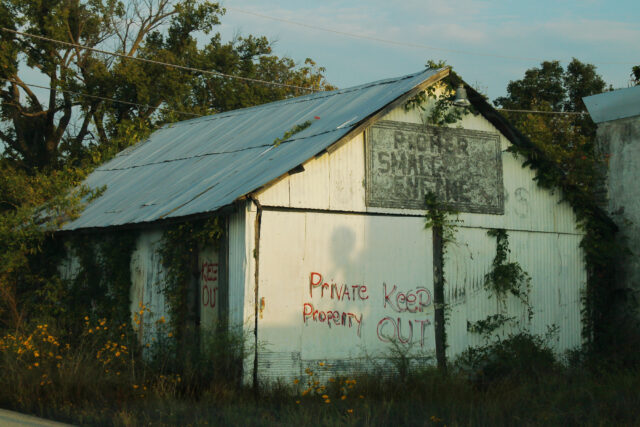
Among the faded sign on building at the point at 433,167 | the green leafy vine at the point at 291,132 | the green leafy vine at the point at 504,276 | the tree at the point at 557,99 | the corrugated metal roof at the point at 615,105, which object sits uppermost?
the tree at the point at 557,99

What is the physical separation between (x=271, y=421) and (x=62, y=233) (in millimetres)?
9058

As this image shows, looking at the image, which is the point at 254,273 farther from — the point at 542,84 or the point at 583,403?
the point at 542,84

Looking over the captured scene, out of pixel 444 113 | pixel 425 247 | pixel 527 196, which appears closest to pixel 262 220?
pixel 425 247

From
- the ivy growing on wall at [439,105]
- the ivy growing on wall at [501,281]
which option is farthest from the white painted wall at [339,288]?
the ivy growing on wall at [439,105]

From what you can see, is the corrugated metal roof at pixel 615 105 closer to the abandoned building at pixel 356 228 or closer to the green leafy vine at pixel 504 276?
the abandoned building at pixel 356 228

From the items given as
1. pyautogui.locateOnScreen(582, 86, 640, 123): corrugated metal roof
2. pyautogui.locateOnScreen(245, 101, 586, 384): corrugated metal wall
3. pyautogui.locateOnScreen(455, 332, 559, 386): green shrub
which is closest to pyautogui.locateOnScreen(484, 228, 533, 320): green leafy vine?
pyautogui.locateOnScreen(245, 101, 586, 384): corrugated metal wall

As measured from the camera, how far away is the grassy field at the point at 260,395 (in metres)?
9.42

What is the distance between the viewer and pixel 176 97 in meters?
31.3

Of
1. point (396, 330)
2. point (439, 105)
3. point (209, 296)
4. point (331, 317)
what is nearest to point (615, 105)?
point (439, 105)

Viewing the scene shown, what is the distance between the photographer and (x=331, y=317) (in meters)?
12.9

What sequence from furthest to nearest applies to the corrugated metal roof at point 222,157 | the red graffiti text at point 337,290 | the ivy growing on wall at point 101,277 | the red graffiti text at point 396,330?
1. the ivy growing on wall at point 101,277
2. the red graffiti text at point 396,330
3. the corrugated metal roof at point 222,157
4. the red graffiti text at point 337,290

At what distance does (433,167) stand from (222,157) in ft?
13.8

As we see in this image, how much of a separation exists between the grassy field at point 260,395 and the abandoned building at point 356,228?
0.70 metres

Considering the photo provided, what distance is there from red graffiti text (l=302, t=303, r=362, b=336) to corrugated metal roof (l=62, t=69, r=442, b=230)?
2159 mm
